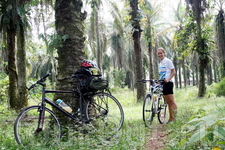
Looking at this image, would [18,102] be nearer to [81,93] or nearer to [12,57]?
[12,57]

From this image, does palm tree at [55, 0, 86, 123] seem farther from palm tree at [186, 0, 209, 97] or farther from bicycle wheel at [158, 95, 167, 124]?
palm tree at [186, 0, 209, 97]

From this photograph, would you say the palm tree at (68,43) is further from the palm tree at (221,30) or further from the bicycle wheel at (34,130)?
the palm tree at (221,30)

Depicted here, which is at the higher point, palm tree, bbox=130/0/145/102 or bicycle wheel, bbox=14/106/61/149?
palm tree, bbox=130/0/145/102

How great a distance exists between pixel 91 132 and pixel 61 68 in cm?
180

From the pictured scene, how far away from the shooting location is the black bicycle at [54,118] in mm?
3757

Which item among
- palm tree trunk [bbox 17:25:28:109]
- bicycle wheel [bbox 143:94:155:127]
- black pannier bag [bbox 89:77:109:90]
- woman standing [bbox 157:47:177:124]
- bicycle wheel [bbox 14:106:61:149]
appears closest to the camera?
bicycle wheel [bbox 14:106:61:149]

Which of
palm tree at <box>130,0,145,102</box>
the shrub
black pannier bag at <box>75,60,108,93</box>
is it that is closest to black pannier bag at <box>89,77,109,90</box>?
black pannier bag at <box>75,60,108,93</box>

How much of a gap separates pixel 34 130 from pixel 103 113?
1397mm

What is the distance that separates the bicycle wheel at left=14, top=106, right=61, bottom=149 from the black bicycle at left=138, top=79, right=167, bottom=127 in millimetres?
2348

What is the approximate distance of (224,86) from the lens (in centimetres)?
1403

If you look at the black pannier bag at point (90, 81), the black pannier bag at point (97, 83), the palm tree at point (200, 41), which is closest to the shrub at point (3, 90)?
the black pannier bag at point (90, 81)

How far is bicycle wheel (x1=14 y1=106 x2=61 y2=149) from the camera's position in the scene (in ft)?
12.0

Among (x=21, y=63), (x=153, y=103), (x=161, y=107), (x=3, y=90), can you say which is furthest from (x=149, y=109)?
(x=3, y=90)

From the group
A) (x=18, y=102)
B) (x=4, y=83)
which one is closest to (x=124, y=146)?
(x=18, y=102)
